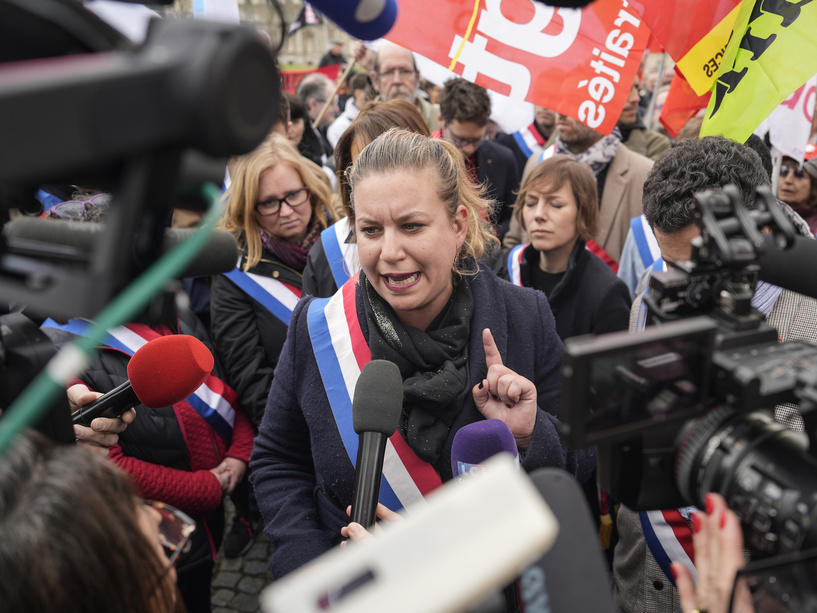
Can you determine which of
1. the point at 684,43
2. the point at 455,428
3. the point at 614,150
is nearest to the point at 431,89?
the point at 614,150

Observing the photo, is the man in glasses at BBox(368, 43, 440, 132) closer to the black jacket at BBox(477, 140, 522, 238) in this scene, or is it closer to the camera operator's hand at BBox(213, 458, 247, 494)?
the black jacket at BBox(477, 140, 522, 238)

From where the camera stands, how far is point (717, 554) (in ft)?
3.22

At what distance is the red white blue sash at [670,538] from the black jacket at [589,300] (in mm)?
1056

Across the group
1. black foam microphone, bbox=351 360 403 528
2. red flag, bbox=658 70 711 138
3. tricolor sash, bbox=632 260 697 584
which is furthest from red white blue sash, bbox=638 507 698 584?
red flag, bbox=658 70 711 138

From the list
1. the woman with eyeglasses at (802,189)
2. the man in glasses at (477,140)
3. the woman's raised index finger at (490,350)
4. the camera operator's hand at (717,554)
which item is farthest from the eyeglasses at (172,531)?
the woman with eyeglasses at (802,189)

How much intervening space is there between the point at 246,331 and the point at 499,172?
2.28 m

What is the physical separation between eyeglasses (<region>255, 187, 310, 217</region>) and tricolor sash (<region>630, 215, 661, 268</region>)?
1757mm

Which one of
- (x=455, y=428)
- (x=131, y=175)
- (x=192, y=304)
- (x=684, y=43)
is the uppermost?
(x=684, y=43)

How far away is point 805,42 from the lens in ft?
9.04

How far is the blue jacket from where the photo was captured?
186 cm

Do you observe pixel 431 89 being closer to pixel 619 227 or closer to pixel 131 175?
pixel 619 227

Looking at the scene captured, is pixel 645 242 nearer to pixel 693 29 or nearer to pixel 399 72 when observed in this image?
pixel 693 29

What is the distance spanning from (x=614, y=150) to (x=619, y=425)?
138 inches

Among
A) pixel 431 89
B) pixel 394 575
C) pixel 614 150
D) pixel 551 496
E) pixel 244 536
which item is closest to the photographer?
pixel 394 575
